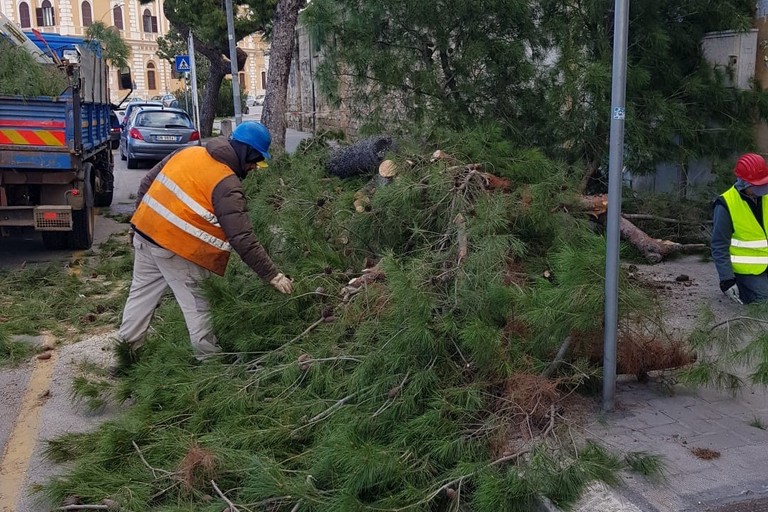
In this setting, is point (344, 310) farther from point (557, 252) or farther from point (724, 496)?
point (724, 496)

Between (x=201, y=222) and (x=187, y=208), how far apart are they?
126 millimetres

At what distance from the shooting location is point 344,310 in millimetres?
4727

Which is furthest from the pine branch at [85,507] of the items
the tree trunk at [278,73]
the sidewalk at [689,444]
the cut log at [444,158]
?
the tree trunk at [278,73]

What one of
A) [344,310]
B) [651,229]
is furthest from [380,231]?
[651,229]

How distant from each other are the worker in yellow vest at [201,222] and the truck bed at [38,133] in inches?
146

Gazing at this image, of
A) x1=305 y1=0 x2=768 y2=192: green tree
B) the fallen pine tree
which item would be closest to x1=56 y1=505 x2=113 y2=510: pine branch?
the fallen pine tree

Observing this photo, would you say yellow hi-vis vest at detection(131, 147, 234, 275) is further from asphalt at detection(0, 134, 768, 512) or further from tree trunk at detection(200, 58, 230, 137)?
tree trunk at detection(200, 58, 230, 137)

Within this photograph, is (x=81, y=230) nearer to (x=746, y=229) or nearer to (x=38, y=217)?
(x=38, y=217)

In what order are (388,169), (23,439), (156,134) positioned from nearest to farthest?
(23,439) < (388,169) < (156,134)

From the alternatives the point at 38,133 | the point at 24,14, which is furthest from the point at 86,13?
the point at 38,133

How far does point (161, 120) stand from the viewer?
20.4 m

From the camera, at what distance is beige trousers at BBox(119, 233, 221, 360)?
5070 mm

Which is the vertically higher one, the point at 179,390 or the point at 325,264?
the point at 325,264

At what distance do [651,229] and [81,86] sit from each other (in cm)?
684
